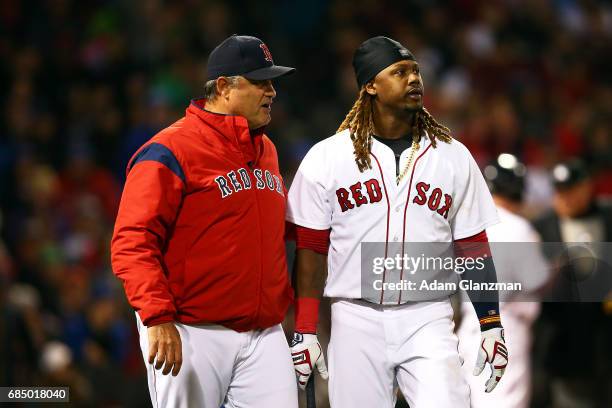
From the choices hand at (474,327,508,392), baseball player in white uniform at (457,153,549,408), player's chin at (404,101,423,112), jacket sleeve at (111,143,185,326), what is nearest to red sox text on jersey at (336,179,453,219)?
player's chin at (404,101,423,112)

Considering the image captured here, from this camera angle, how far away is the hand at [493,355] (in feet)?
14.6

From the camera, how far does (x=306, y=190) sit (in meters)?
4.57

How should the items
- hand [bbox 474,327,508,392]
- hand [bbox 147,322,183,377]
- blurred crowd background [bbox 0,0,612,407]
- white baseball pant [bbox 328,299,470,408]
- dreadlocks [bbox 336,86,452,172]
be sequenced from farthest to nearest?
1. blurred crowd background [bbox 0,0,612,407]
2. dreadlocks [bbox 336,86,452,172]
3. hand [bbox 474,327,508,392]
4. white baseball pant [bbox 328,299,470,408]
5. hand [bbox 147,322,183,377]

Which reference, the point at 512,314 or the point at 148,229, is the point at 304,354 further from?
the point at 512,314

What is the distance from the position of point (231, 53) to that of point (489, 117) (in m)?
5.91

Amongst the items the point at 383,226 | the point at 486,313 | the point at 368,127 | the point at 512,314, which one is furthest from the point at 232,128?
the point at 512,314

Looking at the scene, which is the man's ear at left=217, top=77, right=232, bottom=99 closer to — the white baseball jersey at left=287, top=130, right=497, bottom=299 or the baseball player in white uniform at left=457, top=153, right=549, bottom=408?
the white baseball jersey at left=287, top=130, right=497, bottom=299

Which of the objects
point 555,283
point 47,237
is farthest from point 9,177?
point 555,283

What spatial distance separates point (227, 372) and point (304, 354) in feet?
1.24

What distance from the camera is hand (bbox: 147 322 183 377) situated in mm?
3965

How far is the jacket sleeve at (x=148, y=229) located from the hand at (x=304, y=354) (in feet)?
2.22

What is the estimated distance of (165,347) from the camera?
398 cm

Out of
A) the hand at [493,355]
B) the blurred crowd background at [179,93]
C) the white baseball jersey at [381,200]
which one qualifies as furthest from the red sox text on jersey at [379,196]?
the blurred crowd background at [179,93]

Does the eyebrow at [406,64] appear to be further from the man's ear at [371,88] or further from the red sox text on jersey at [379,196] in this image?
the red sox text on jersey at [379,196]
